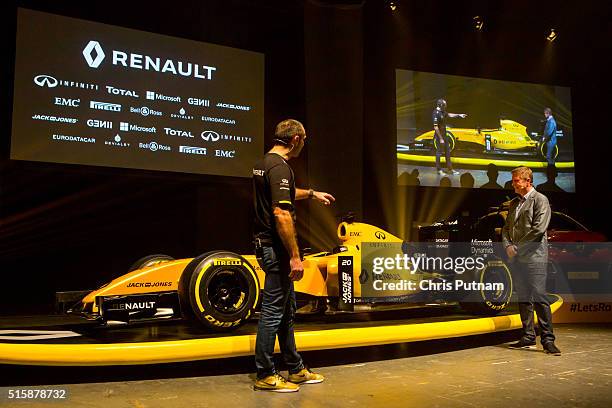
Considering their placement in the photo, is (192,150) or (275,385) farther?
(192,150)

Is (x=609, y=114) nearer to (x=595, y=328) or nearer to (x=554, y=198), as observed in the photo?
(x=554, y=198)

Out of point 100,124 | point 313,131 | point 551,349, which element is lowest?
point 551,349

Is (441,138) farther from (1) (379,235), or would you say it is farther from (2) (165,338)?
(2) (165,338)

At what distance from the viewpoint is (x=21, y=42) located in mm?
6055

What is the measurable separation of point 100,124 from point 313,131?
3.07m

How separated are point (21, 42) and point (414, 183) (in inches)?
236

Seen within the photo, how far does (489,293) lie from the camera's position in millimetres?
5195

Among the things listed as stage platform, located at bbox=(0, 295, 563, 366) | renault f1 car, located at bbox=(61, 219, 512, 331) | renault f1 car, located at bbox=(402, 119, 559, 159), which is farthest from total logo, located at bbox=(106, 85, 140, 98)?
renault f1 car, located at bbox=(402, 119, 559, 159)

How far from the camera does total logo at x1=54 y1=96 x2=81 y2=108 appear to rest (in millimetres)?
6145

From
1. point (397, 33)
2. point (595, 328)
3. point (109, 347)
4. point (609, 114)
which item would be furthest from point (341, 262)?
point (609, 114)

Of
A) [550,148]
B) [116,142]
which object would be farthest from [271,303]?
[550,148]

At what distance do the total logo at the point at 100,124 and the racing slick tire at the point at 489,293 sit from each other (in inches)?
178

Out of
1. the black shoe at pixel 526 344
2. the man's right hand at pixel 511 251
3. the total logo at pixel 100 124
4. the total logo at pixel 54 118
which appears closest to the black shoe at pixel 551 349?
the black shoe at pixel 526 344

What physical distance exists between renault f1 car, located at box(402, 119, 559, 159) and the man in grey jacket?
4538 mm
